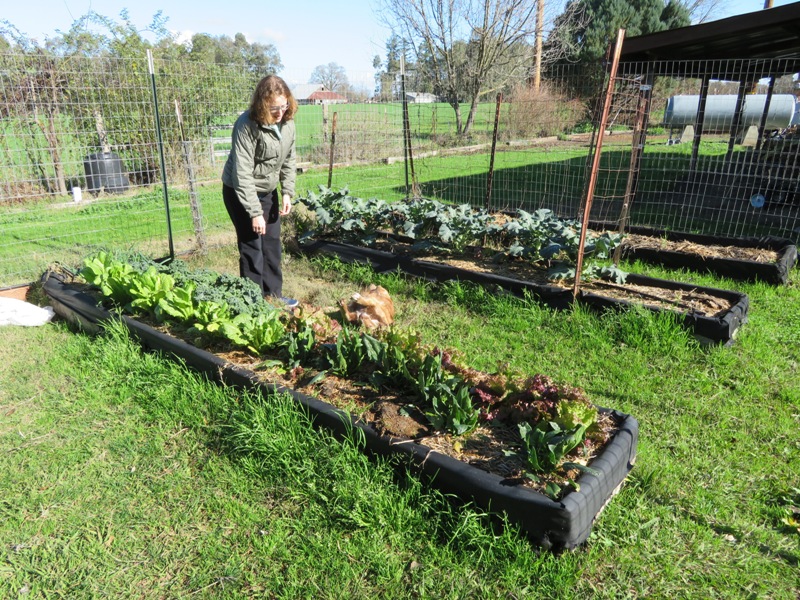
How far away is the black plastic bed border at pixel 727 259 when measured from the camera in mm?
5426

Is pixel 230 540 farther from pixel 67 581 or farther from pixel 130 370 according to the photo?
pixel 130 370

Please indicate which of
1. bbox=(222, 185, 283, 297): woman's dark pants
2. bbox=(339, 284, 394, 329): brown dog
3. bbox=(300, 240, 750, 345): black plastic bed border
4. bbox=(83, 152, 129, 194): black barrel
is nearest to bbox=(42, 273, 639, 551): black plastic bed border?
bbox=(339, 284, 394, 329): brown dog

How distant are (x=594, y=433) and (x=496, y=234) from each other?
11.6ft

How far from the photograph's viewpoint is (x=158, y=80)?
8.95 m

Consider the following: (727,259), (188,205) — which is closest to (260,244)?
(727,259)

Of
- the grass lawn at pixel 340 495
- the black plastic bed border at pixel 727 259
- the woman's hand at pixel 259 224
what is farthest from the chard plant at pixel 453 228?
the woman's hand at pixel 259 224

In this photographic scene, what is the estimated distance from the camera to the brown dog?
14.2ft

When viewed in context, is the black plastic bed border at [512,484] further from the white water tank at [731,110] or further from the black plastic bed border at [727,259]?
the white water tank at [731,110]

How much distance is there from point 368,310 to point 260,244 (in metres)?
1.26

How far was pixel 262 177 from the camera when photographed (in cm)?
466

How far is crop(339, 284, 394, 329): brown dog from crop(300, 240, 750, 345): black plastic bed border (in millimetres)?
1153

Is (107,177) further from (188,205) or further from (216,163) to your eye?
(216,163)

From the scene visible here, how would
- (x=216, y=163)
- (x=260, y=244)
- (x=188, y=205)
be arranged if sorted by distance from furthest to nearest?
(x=188, y=205), (x=216, y=163), (x=260, y=244)

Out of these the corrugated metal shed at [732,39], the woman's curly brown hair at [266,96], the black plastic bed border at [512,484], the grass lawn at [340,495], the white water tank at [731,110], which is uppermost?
the corrugated metal shed at [732,39]
